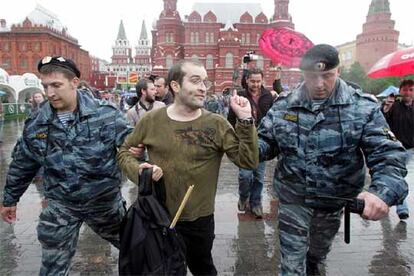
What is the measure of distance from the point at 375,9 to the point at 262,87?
93.6 m

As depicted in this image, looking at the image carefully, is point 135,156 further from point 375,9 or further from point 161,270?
point 375,9

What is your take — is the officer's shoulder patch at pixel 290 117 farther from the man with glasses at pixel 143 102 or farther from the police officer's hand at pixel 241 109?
the man with glasses at pixel 143 102

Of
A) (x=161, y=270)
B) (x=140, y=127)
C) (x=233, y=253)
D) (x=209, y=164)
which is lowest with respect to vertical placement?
(x=233, y=253)

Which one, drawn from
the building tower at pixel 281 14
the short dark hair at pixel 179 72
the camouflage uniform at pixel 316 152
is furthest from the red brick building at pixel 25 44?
the camouflage uniform at pixel 316 152

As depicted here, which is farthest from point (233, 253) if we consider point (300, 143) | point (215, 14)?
point (215, 14)

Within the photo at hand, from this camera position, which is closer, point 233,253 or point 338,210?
point 338,210

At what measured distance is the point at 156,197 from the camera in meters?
2.41

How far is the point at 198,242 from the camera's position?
2625 mm

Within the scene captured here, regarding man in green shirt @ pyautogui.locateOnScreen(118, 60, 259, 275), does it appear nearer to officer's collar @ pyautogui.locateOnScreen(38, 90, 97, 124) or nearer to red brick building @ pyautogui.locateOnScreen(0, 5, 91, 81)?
→ officer's collar @ pyautogui.locateOnScreen(38, 90, 97, 124)

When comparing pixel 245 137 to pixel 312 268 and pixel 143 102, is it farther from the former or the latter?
pixel 143 102

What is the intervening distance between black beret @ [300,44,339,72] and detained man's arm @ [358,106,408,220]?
408 millimetres

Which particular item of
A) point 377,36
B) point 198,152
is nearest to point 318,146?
point 198,152

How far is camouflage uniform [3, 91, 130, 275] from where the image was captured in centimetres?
271

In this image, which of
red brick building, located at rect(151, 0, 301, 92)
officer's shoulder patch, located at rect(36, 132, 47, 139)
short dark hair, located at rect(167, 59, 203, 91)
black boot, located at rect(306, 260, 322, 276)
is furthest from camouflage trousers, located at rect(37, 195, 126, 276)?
red brick building, located at rect(151, 0, 301, 92)
